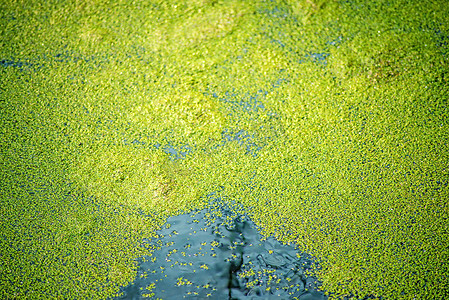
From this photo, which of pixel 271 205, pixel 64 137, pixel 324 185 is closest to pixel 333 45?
pixel 324 185

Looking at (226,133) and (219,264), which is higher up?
(226,133)

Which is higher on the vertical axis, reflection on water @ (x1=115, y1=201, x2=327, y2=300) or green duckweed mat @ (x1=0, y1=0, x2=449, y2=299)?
green duckweed mat @ (x1=0, y1=0, x2=449, y2=299)

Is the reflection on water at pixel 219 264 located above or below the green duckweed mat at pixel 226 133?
below

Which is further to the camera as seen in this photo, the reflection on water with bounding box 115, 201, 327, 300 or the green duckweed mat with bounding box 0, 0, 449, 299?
the green duckweed mat with bounding box 0, 0, 449, 299

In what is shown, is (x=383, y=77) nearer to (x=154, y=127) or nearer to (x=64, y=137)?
(x=154, y=127)

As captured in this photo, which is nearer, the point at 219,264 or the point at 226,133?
the point at 219,264
